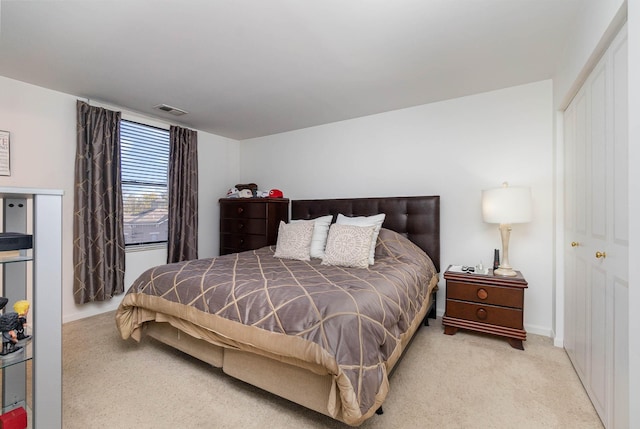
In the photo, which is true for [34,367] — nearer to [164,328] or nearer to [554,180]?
[164,328]

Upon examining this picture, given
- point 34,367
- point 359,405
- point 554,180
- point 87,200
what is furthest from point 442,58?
point 87,200

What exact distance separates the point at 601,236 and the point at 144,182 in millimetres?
4202

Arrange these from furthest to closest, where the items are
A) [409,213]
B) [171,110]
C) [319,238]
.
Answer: [171,110] < [409,213] < [319,238]

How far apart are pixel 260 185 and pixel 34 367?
12.0 ft

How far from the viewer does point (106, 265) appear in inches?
123

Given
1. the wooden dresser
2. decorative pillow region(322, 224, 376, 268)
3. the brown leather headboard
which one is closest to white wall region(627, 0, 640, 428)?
decorative pillow region(322, 224, 376, 268)

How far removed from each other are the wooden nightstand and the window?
3439mm

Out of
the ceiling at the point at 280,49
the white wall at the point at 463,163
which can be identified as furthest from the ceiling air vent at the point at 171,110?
the white wall at the point at 463,163

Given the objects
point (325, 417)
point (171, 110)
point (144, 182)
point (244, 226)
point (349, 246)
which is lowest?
point (325, 417)

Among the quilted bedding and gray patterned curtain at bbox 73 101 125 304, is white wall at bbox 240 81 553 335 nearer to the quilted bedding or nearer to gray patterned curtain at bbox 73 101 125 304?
the quilted bedding

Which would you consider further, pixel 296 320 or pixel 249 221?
pixel 249 221

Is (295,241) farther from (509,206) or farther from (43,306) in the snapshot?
(43,306)

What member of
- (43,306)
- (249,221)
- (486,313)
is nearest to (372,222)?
(486,313)

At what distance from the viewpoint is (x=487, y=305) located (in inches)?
96.2
